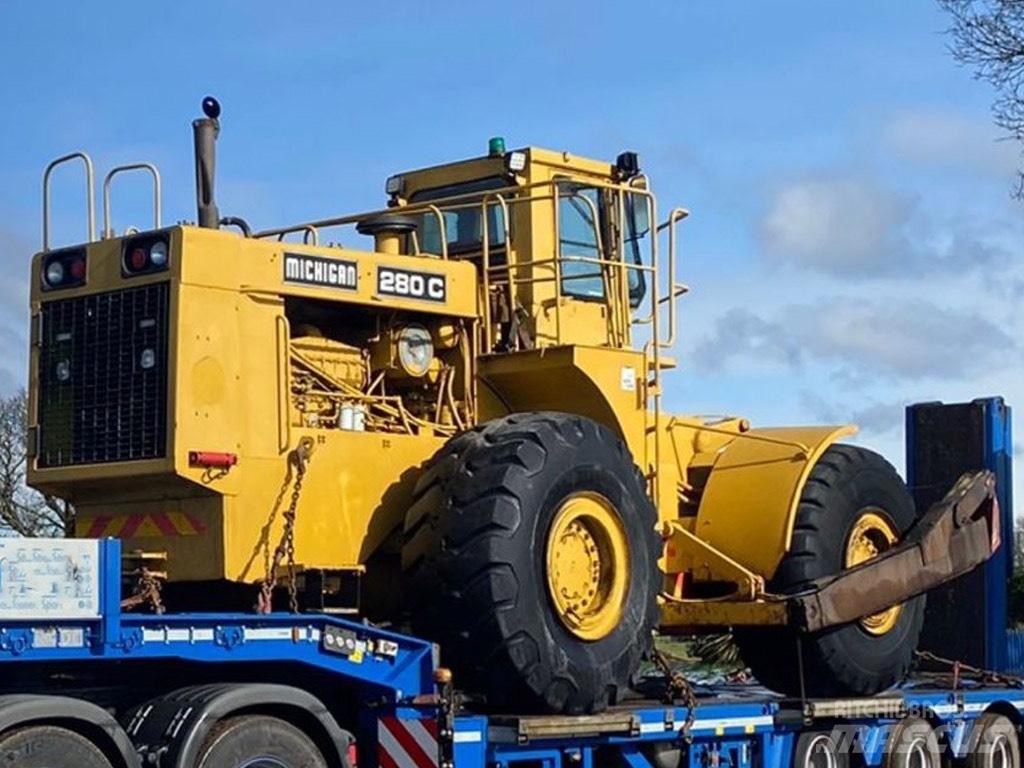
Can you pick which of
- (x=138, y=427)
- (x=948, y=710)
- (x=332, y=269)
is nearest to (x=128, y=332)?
(x=138, y=427)

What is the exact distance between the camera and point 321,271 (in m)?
10.9

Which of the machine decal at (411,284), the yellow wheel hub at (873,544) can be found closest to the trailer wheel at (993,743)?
the yellow wheel hub at (873,544)

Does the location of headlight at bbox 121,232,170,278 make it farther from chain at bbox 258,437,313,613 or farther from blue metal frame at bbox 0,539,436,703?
blue metal frame at bbox 0,539,436,703

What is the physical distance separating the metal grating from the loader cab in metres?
2.31

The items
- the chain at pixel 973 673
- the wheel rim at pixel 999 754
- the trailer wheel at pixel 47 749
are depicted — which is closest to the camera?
the trailer wheel at pixel 47 749

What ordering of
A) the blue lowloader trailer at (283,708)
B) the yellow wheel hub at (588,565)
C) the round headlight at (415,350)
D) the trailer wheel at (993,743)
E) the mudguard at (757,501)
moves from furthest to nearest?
the trailer wheel at (993,743) < the mudguard at (757,501) < the round headlight at (415,350) < the yellow wheel hub at (588,565) < the blue lowloader trailer at (283,708)

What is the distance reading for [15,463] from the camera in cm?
3033

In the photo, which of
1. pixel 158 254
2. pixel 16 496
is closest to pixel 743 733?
pixel 158 254

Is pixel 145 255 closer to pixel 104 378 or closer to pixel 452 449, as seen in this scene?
pixel 104 378

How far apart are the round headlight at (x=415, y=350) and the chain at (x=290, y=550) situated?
1122mm

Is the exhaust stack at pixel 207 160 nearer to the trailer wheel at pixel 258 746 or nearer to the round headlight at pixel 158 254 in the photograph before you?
the round headlight at pixel 158 254

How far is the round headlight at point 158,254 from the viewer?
1031 centimetres

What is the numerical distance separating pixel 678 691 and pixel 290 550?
9.68 ft

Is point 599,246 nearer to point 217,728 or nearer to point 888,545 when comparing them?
point 888,545
